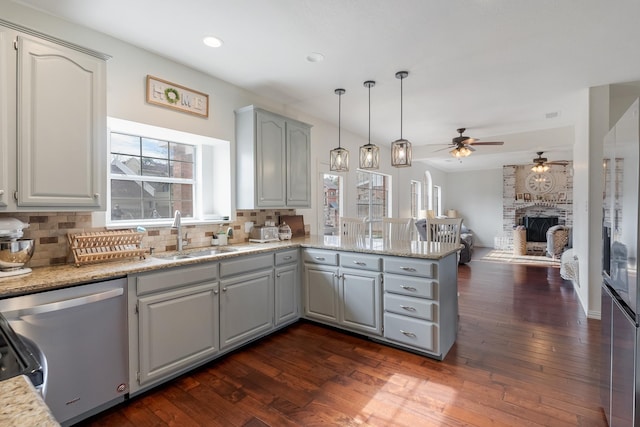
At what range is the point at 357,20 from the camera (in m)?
2.26

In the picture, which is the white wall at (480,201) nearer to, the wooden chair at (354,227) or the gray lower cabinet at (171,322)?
the wooden chair at (354,227)

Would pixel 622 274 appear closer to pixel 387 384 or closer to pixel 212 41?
pixel 387 384

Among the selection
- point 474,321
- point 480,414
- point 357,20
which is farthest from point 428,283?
point 357,20

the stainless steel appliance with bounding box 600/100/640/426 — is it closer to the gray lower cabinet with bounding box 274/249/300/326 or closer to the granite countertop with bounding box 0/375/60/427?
the granite countertop with bounding box 0/375/60/427

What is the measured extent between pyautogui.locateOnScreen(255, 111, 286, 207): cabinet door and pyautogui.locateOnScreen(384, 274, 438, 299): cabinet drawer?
1.52 meters

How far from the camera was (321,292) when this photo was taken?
10.6 feet

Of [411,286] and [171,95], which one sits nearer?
[411,286]

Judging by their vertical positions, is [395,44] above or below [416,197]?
above

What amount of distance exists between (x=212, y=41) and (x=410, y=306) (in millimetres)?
2710

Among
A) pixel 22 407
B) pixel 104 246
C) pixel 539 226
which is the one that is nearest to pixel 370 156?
pixel 104 246

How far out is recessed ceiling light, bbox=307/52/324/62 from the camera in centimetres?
277

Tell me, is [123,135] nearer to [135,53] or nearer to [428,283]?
[135,53]

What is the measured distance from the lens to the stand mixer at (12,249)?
5.88ft

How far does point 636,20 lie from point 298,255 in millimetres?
3275
